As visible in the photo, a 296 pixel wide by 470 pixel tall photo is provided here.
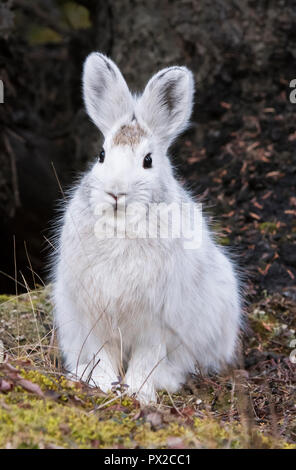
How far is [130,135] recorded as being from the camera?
488cm

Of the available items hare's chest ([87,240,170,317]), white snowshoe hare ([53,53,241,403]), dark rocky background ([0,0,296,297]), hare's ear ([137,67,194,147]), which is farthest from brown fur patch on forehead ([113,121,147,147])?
dark rocky background ([0,0,296,297])

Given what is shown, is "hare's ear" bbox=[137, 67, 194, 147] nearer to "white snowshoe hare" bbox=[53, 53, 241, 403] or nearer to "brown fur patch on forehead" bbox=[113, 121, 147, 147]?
"white snowshoe hare" bbox=[53, 53, 241, 403]

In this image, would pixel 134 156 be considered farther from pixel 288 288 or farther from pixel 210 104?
pixel 210 104

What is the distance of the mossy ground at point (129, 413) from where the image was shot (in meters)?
3.40

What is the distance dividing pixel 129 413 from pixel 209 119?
5738 mm

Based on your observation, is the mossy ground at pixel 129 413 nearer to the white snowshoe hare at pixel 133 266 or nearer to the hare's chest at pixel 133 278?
the white snowshoe hare at pixel 133 266

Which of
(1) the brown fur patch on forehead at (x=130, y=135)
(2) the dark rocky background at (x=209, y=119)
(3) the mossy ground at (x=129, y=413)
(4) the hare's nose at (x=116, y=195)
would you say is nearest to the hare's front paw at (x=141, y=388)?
(3) the mossy ground at (x=129, y=413)

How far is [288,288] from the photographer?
6.96m

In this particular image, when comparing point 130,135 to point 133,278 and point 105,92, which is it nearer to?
point 105,92

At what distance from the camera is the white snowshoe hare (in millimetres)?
4758

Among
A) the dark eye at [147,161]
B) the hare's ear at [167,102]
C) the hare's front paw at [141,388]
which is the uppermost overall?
the hare's ear at [167,102]

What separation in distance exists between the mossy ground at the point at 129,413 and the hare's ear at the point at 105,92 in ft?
6.34
